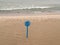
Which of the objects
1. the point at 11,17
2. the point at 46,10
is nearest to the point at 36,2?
the point at 46,10

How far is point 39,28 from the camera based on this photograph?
21.9 inches

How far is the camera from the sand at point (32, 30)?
55 centimetres

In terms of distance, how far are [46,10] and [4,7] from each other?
256 millimetres

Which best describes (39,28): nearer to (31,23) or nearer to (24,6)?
(31,23)

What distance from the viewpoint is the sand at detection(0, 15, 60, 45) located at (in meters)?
0.55

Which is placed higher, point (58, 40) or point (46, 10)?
point (46, 10)

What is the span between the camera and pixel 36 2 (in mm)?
628

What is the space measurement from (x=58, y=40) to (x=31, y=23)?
182mm

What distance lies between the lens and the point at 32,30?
0.55 m

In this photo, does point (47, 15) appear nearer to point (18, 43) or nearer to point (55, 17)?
point (55, 17)

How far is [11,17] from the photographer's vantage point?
552 millimetres

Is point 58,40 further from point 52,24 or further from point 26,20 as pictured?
point 26,20

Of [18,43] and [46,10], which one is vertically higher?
[46,10]

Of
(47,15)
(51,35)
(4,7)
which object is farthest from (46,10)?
(4,7)
